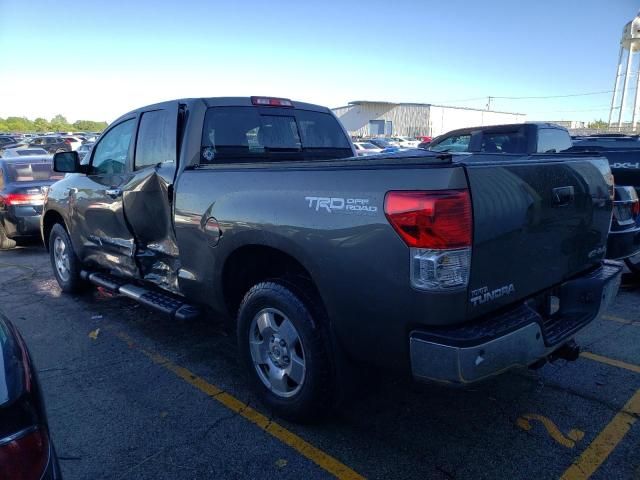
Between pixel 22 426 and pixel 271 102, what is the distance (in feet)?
10.9

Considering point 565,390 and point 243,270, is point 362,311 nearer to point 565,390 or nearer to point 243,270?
point 243,270

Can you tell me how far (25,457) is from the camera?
4.77 ft

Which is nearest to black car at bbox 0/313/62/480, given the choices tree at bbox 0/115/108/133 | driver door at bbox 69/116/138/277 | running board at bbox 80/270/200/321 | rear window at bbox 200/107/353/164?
running board at bbox 80/270/200/321

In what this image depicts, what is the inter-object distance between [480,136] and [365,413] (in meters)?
7.03

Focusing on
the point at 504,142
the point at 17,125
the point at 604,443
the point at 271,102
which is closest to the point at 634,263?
the point at 604,443

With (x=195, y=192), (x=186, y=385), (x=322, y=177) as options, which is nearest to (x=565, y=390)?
(x=322, y=177)

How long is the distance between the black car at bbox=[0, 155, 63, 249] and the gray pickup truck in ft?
17.1

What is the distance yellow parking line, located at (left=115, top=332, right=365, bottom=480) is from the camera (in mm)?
2652

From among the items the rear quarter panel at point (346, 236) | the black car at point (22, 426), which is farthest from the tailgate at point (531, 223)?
the black car at point (22, 426)

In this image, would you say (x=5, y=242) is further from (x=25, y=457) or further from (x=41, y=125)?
(x=41, y=125)

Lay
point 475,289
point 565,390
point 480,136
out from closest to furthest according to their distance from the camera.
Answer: point 475,289
point 565,390
point 480,136

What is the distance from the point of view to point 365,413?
317 centimetres

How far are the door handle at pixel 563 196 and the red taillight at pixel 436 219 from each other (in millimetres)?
778

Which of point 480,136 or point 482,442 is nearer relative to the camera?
point 482,442
